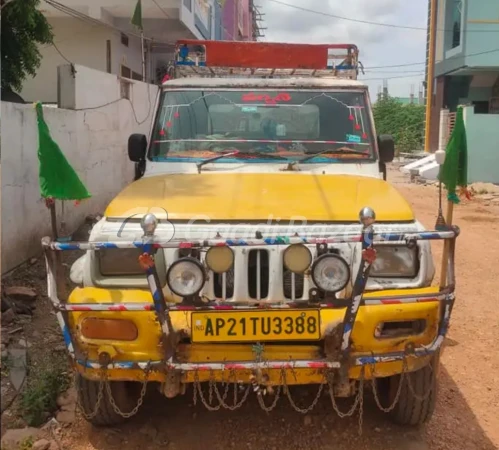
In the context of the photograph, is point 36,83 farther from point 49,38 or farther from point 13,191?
point 13,191

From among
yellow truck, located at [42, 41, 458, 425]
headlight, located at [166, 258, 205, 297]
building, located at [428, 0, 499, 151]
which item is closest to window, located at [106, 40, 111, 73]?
building, located at [428, 0, 499, 151]

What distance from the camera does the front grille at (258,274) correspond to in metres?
2.85

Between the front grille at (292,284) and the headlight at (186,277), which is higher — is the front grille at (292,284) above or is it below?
below

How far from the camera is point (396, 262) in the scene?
298cm

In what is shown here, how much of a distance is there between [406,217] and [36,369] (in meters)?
2.64

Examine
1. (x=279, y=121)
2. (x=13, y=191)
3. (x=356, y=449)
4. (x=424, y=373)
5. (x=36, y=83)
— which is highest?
(x=36, y=83)

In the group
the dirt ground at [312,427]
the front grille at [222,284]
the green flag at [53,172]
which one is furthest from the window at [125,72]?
the front grille at [222,284]

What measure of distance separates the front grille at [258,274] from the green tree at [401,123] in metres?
31.0

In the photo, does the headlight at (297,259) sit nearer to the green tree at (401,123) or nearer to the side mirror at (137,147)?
the side mirror at (137,147)

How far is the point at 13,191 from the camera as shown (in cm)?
566

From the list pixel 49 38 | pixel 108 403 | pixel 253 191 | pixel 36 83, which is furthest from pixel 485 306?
pixel 36 83

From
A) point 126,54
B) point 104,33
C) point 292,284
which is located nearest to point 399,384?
point 292,284

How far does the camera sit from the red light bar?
5324 mm

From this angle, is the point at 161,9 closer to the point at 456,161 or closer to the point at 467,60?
the point at 467,60
